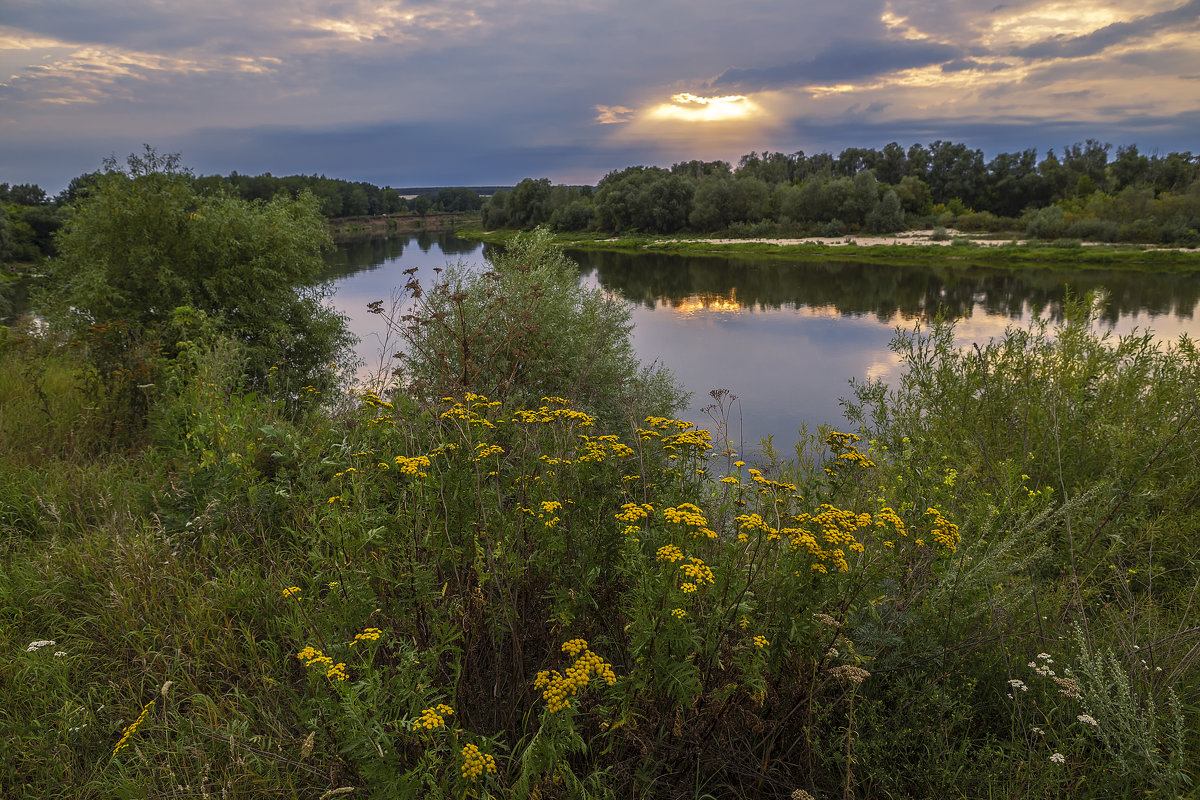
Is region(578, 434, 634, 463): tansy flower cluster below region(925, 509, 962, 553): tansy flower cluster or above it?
above

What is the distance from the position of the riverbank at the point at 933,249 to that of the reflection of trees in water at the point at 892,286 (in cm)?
292

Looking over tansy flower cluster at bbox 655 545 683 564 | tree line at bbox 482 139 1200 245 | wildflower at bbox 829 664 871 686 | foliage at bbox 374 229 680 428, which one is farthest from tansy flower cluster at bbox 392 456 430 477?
tree line at bbox 482 139 1200 245

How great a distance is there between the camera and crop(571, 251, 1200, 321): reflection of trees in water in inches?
989

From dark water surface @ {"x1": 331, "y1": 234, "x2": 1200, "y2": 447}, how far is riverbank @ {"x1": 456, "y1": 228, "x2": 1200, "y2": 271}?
295cm

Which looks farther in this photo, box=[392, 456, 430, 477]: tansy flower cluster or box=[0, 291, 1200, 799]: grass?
box=[392, 456, 430, 477]: tansy flower cluster

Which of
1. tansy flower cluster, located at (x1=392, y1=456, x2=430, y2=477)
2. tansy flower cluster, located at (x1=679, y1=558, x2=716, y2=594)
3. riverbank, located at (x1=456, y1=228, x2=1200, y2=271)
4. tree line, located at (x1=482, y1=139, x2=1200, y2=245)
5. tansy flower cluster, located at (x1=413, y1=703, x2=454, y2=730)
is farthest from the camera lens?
tree line, located at (x1=482, y1=139, x2=1200, y2=245)

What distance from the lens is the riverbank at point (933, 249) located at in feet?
113

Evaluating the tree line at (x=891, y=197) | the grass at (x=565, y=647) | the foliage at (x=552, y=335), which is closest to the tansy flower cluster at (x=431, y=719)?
the grass at (x=565, y=647)

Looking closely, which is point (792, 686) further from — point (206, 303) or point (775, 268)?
point (775, 268)

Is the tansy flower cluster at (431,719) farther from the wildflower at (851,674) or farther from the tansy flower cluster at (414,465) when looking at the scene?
the wildflower at (851,674)

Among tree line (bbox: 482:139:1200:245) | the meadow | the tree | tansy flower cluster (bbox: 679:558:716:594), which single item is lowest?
the meadow

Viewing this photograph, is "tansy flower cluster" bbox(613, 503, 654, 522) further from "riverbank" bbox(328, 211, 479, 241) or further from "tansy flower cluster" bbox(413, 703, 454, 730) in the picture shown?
"riverbank" bbox(328, 211, 479, 241)

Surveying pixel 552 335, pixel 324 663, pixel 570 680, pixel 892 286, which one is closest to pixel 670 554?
pixel 570 680

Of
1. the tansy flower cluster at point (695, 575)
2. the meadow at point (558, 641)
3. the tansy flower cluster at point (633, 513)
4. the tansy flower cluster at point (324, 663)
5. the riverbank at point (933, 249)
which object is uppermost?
the riverbank at point (933, 249)
